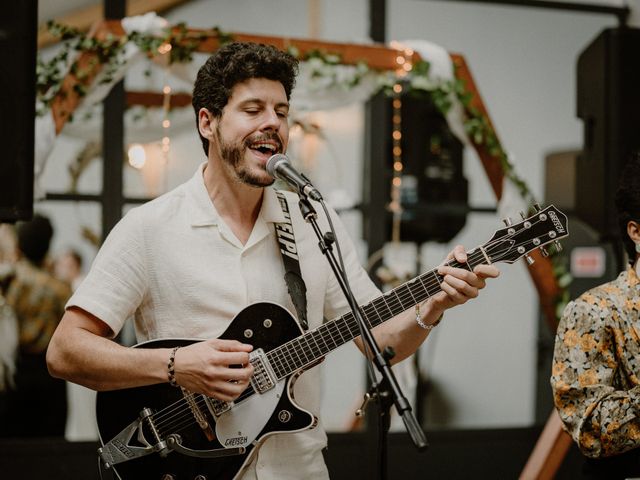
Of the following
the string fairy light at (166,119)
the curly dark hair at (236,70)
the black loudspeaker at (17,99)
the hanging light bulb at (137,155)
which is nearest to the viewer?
the curly dark hair at (236,70)

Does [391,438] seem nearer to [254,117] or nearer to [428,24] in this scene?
[428,24]

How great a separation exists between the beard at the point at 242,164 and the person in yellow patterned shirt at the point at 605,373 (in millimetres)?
865

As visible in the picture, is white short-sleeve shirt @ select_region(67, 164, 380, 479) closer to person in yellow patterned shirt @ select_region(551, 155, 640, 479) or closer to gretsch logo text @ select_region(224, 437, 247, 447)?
gretsch logo text @ select_region(224, 437, 247, 447)

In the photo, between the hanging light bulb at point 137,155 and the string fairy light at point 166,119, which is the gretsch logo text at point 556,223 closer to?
the string fairy light at point 166,119

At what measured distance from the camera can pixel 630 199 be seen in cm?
227

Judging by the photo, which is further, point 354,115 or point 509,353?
point 509,353

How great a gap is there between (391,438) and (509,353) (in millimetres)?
1184

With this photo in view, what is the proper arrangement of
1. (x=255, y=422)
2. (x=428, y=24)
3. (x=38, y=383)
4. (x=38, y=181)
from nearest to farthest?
(x=255, y=422) → (x=38, y=181) → (x=38, y=383) → (x=428, y=24)

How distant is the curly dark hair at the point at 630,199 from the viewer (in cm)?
226

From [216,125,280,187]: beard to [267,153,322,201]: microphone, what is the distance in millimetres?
52

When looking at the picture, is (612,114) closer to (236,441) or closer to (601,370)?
(601,370)

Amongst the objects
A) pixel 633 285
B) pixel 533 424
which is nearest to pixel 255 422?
pixel 633 285

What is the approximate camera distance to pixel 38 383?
4.49 meters

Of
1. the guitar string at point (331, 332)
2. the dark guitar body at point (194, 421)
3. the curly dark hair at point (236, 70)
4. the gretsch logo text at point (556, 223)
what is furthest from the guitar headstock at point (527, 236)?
the curly dark hair at point (236, 70)
